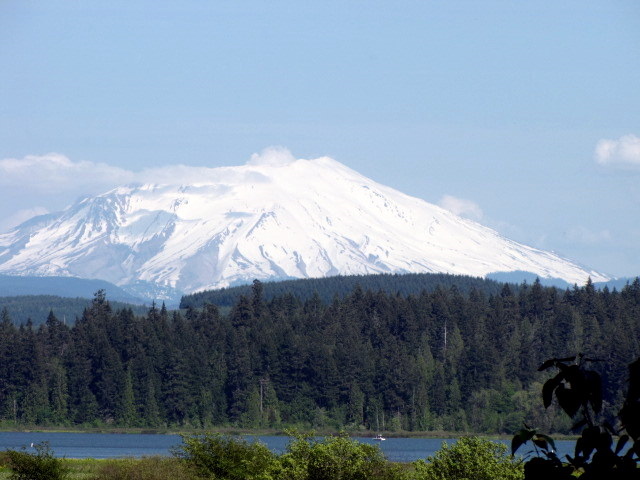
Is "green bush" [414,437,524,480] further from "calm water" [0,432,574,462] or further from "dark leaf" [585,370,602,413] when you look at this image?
"calm water" [0,432,574,462]

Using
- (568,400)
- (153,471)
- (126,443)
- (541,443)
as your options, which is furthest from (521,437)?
(126,443)

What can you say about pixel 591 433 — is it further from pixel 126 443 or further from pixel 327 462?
pixel 126 443

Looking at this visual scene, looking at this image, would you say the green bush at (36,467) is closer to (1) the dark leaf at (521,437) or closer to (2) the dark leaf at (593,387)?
(1) the dark leaf at (521,437)

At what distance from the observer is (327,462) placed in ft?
114

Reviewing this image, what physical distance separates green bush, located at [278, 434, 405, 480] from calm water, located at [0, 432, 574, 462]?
2160 inches

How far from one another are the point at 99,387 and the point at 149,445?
4063cm

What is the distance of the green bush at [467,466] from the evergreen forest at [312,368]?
95.8 m

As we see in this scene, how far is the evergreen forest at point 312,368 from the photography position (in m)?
144

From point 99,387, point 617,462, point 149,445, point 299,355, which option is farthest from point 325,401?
point 617,462

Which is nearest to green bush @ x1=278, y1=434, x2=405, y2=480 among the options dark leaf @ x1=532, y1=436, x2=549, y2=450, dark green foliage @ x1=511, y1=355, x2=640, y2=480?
dark leaf @ x1=532, y1=436, x2=549, y2=450

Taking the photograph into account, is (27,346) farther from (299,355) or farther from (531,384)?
(531,384)

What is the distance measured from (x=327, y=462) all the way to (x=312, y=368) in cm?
11620

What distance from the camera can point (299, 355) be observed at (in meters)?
152

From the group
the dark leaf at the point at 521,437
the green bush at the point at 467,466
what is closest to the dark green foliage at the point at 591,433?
the dark leaf at the point at 521,437
